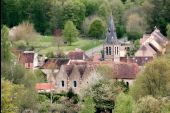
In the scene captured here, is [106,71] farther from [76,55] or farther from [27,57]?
[76,55]

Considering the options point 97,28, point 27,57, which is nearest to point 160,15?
point 97,28

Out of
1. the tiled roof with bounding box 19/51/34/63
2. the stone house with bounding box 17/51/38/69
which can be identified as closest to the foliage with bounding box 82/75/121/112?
the stone house with bounding box 17/51/38/69

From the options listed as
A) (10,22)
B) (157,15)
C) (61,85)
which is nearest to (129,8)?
(157,15)

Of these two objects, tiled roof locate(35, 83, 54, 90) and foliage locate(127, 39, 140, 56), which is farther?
foliage locate(127, 39, 140, 56)

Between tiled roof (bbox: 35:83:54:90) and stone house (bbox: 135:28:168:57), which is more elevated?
stone house (bbox: 135:28:168:57)

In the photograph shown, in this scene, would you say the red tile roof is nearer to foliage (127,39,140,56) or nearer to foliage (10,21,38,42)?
foliage (127,39,140,56)

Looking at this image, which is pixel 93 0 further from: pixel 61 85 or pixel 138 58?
pixel 61 85
